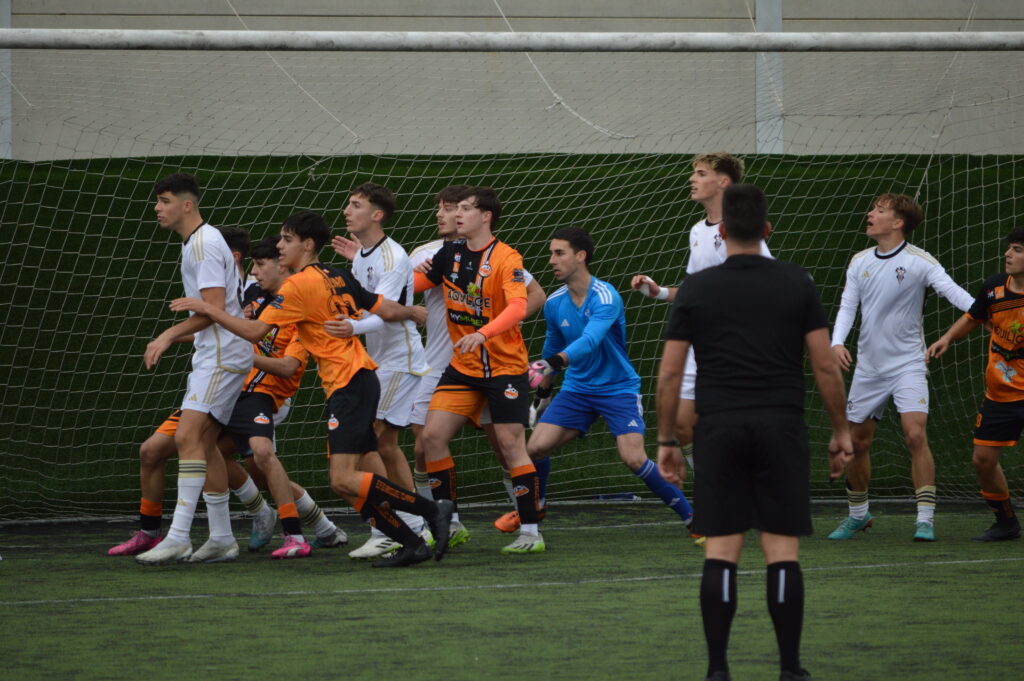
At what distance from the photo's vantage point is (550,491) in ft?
32.7

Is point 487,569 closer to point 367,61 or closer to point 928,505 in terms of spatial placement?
point 928,505

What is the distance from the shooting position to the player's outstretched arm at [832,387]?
12.8 feet

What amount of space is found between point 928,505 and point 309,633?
415 centimetres

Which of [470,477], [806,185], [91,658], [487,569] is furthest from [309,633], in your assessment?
[806,185]

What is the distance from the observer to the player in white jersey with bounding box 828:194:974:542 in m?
7.41

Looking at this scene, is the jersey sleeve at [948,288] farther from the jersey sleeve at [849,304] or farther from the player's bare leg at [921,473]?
the player's bare leg at [921,473]

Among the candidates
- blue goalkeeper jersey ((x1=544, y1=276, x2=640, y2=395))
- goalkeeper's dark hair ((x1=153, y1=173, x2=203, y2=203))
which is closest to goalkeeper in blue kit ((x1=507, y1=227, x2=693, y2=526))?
blue goalkeeper jersey ((x1=544, y1=276, x2=640, y2=395))

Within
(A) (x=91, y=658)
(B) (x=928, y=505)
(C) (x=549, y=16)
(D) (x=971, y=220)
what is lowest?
(A) (x=91, y=658)

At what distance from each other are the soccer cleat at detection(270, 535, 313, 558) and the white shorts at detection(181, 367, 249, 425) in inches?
29.3

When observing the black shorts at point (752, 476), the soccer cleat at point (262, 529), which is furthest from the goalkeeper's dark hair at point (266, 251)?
the black shorts at point (752, 476)

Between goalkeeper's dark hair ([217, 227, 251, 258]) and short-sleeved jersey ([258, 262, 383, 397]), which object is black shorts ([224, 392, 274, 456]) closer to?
short-sleeved jersey ([258, 262, 383, 397])

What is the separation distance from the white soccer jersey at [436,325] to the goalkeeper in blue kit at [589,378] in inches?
15.9

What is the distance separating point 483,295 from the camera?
6.91 metres

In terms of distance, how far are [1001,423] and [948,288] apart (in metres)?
0.84
